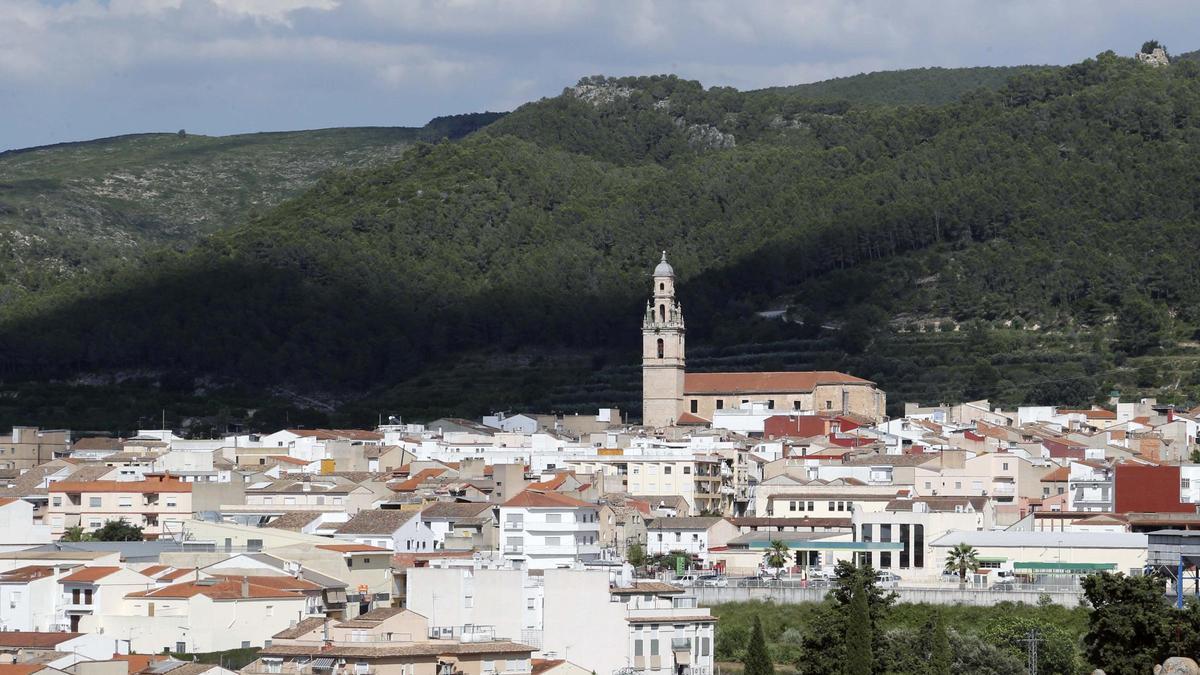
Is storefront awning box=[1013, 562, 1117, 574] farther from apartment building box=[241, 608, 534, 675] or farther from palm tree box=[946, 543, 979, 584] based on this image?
apartment building box=[241, 608, 534, 675]

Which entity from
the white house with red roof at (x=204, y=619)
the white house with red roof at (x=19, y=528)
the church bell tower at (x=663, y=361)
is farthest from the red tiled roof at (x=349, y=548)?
the church bell tower at (x=663, y=361)

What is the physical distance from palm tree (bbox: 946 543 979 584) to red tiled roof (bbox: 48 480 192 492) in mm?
21052

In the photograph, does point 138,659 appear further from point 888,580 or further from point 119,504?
point 119,504

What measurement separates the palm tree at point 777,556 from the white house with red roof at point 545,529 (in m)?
4.60

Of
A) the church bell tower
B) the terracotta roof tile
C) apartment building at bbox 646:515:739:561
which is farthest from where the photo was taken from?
the church bell tower

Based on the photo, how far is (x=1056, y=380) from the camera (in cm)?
11894

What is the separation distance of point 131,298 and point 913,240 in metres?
46.7

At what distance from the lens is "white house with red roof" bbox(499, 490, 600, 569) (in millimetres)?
60312

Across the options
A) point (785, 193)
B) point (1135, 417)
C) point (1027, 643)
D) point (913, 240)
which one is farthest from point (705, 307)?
point (1027, 643)

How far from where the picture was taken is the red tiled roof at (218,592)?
47125 millimetres

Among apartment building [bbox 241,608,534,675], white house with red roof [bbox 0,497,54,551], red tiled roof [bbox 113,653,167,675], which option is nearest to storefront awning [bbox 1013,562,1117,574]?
apartment building [bbox 241,608,534,675]

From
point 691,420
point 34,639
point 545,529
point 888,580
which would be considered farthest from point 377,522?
point 691,420

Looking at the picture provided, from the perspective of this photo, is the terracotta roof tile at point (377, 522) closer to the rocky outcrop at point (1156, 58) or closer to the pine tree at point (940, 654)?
the pine tree at point (940, 654)

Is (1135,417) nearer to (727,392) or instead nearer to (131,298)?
(727,392)
